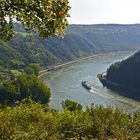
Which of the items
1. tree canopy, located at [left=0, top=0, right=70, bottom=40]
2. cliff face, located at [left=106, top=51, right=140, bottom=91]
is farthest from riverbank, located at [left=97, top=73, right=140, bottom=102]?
tree canopy, located at [left=0, top=0, right=70, bottom=40]

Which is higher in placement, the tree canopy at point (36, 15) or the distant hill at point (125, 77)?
the tree canopy at point (36, 15)

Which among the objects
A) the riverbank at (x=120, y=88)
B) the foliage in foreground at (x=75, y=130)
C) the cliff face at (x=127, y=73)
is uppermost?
the foliage in foreground at (x=75, y=130)

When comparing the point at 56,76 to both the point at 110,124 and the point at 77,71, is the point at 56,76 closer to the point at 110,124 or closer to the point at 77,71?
the point at 77,71

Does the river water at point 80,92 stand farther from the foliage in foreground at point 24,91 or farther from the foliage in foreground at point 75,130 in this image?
the foliage in foreground at point 75,130

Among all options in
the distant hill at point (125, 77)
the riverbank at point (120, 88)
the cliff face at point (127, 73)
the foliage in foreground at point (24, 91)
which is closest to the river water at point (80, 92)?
the riverbank at point (120, 88)

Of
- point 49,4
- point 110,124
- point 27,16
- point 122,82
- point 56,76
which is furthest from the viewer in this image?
point 56,76

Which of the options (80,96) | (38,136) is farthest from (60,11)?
(80,96)

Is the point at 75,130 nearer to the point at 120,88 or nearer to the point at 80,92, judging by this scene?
the point at 80,92
